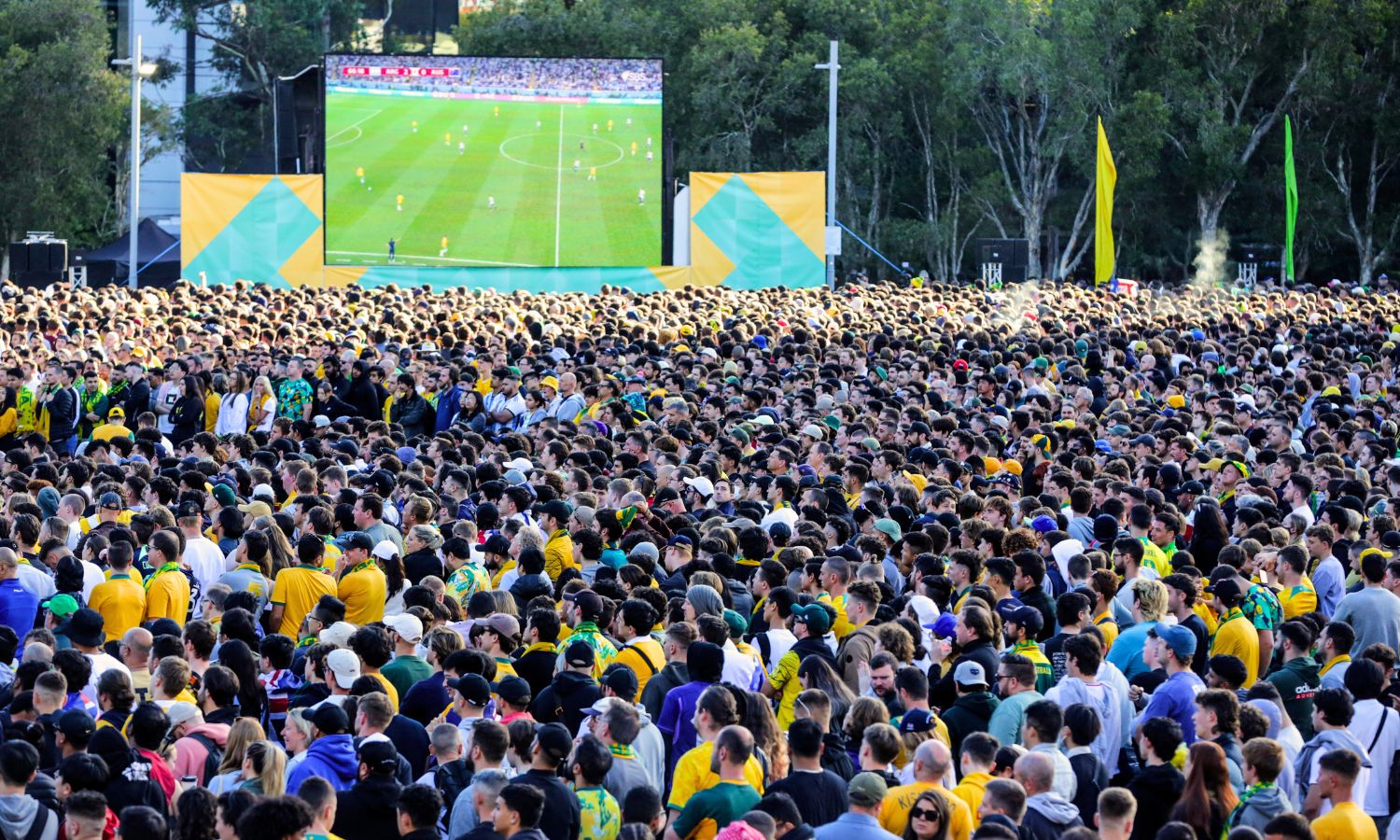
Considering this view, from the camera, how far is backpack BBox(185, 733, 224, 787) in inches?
274

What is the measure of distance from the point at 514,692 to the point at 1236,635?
140 inches

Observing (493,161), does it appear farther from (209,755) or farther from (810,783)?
(810,783)

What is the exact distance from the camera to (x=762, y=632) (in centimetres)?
866

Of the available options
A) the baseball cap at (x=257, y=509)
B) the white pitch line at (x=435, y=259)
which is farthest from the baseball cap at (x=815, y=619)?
the white pitch line at (x=435, y=259)

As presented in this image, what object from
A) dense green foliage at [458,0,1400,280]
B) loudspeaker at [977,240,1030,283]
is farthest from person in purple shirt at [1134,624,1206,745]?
dense green foliage at [458,0,1400,280]

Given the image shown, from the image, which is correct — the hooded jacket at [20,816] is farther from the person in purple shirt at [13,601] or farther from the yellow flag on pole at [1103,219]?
the yellow flag on pole at [1103,219]

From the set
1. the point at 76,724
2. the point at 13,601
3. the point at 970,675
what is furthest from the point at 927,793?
the point at 13,601

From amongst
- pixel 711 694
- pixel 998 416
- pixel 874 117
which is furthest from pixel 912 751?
pixel 874 117

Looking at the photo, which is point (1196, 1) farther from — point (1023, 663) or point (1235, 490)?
point (1023, 663)

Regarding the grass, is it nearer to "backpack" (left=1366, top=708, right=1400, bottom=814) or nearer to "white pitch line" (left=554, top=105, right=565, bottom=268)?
"white pitch line" (left=554, top=105, right=565, bottom=268)

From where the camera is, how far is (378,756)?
6438 mm

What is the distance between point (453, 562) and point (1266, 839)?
207 inches

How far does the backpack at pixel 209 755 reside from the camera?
6.97 metres

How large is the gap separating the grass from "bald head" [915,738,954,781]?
26.6 metres
